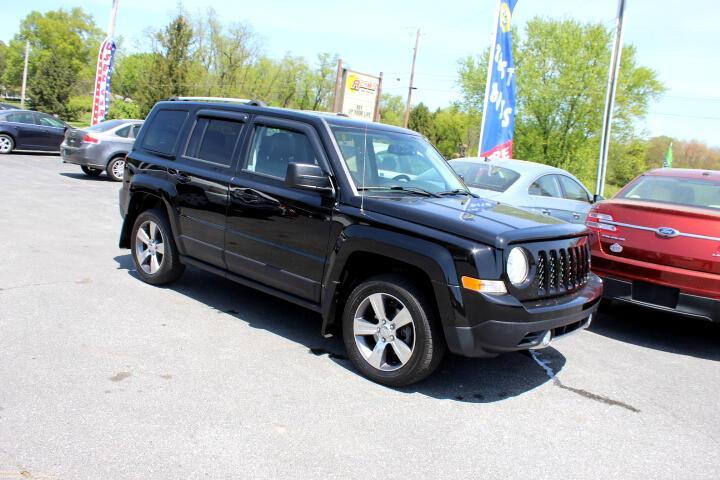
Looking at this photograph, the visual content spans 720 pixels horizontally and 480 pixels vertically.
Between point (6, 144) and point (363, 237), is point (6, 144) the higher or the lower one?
the higher one

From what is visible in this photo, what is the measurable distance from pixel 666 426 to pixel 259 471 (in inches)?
109

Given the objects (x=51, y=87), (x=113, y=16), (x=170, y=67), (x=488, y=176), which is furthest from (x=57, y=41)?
(x=488, y=176)

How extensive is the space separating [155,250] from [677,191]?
557 centimetres

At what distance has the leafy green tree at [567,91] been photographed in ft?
146

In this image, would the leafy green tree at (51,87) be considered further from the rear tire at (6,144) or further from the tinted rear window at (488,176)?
the tinted rear window at (488,176)

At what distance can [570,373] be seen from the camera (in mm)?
4922

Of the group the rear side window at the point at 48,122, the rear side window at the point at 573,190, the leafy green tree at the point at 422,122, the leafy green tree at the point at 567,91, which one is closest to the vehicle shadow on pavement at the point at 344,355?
the rear side window at the point at 573,190

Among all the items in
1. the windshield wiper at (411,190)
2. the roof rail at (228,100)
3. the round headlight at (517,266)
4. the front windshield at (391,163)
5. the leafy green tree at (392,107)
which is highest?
the leafy green tree at (392,107)

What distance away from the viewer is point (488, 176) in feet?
28.3

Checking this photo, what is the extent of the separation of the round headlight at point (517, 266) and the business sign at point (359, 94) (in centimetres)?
1743

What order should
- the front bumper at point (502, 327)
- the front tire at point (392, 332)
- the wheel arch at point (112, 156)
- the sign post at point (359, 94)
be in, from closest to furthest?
the front bumper at point (502, 327) → the front tire at point (392, 332) → the wheel arch at point (112, 156) → the sign post at point (359, 94)

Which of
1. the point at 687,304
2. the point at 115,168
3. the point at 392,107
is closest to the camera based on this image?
the point at 687,304

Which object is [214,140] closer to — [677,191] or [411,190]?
[411,190]

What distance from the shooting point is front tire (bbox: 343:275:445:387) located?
4.03 metres
